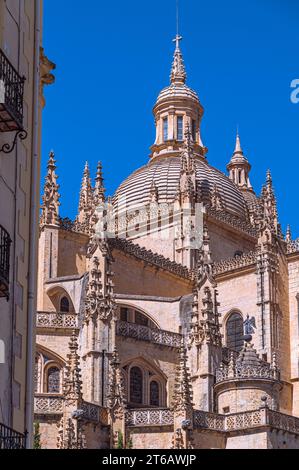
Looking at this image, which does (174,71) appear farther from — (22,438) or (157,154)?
(22,438)

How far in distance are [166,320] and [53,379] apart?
810 cm

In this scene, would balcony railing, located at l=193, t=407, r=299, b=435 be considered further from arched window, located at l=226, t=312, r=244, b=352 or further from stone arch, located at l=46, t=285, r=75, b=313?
arched window, located at l=226, t=312, r=244, b=352

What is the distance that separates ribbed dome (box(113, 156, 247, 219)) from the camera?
7356 cm

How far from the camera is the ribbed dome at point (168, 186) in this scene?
73562 mm

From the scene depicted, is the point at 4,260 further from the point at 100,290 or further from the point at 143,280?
the point at 143,280

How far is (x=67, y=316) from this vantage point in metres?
51.4

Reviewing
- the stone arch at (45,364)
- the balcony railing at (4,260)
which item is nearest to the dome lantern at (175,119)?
the stone arch at (45,364)

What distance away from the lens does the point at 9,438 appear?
1781cm

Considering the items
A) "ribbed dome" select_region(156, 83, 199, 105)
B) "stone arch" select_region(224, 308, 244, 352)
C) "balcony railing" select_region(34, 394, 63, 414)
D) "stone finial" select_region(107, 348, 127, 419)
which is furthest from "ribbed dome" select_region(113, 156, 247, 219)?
"balcony railing" select_region(34, 394, 63, 414)

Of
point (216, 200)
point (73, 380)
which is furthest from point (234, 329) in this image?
point (73, 380)

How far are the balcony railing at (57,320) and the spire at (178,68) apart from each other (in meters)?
38.7

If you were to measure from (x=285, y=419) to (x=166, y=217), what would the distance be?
75.7 ft

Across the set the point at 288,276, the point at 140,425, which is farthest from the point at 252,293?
the point at 140,425

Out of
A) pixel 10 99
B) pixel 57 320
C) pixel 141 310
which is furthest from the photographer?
pixel 141 310
